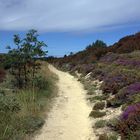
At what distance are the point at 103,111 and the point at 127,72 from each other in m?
6.51

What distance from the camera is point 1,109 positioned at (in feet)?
43.2

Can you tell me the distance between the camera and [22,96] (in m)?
16.8

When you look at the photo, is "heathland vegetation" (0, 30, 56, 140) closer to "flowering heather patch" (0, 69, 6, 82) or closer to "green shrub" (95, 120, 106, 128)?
"flowering heather patch" (0, 69, 6, 82)

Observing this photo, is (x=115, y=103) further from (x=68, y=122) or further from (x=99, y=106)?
(x=68, y=122)

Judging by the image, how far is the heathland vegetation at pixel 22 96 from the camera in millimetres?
12484

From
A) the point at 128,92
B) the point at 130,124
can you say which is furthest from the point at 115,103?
the point at 130,124

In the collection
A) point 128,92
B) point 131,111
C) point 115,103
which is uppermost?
point 128,92

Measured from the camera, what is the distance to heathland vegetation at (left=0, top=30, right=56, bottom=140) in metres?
12.5

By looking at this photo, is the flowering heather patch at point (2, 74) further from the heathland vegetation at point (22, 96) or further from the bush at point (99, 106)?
the bush at point (99, 106)

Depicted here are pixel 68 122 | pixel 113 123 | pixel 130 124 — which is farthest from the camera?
pixel 68 122

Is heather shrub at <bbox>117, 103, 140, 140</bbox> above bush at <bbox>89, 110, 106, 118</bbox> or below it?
above

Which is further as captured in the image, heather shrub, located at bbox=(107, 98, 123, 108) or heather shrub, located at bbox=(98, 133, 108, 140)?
heather shrub, located at bbox=(107, 98, 123, 108)

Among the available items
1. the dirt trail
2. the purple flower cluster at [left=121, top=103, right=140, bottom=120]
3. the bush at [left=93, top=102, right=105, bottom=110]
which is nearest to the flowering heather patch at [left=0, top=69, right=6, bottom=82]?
the dirt trail

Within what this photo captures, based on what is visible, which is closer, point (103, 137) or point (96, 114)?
point (103, 137)
